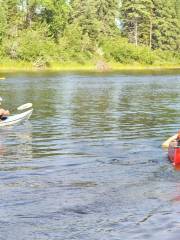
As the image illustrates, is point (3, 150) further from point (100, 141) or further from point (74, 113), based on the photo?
point (74, 113)

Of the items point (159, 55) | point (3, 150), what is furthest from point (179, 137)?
point (159, 55)

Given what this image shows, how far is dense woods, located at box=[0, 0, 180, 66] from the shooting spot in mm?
104062

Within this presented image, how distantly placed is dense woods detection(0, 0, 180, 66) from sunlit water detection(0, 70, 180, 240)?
7069cm

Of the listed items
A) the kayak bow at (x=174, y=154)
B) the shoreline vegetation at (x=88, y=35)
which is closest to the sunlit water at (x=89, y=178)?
the kayak bow at (x=174, y=154)

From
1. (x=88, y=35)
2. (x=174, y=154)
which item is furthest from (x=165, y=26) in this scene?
(x=174, y=154)

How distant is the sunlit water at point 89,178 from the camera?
12047mm

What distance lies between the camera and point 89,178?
1664 centimetres

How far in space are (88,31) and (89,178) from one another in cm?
10033

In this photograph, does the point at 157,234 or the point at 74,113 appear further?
the point at 74,113

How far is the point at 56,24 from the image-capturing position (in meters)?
111

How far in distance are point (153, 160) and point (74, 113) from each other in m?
16.5

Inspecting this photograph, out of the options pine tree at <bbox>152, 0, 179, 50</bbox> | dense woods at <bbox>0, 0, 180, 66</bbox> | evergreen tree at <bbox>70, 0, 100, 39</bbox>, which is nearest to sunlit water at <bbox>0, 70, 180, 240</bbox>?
dense woods at <bbox>0, 0, 180, 66</bbox>

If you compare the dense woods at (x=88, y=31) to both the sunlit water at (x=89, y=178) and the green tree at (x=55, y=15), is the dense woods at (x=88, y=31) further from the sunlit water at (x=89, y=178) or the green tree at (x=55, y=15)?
the sunlit water at (x=89, y=178)

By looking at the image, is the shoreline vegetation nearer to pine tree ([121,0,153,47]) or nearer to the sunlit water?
pine tree ([121,0,153,47])
